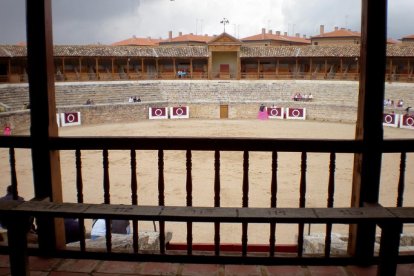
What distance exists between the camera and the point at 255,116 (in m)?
31.2

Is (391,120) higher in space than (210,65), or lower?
lower

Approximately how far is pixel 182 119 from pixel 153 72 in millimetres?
12343

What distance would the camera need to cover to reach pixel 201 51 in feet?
128

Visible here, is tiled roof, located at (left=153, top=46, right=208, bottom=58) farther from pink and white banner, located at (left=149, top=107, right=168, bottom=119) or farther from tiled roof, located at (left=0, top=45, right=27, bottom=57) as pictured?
tiled roof, located at (left=0, top=45, right=27, bottom=57)

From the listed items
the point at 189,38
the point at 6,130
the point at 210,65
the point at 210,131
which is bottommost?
the point at 210,131

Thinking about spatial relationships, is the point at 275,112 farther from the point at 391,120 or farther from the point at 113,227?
the point at 113,227

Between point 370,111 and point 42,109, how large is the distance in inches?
110

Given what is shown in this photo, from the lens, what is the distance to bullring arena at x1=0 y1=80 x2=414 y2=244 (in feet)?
36.3

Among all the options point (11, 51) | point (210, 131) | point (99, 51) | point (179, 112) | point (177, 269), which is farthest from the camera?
point (99, 51)

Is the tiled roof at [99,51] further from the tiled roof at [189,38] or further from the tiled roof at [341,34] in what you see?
the tiled roof at [341,34]

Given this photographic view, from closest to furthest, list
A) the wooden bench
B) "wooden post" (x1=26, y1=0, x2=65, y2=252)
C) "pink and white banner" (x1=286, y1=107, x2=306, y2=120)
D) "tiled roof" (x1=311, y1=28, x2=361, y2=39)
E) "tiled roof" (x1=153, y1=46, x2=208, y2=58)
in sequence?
the wooden bench < "wooden post" (x1=26, y1=0, x2=65, y2=252) < "pink and white banner" (x1=286, y1=107, x2=306, y2=120) < "tiled roof" (x1=153, y1=46, x2=208, y2=58) < "tiled roof" (x1=311, y1=28, x2=361, y2=39)

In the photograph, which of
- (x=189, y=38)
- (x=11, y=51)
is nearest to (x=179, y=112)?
(x=11, y=51)

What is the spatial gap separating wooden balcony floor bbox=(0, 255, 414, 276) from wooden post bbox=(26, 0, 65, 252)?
0.28m

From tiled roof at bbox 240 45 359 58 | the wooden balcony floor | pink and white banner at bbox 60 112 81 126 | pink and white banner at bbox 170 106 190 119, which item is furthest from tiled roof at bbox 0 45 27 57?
the wooden balcony floor
